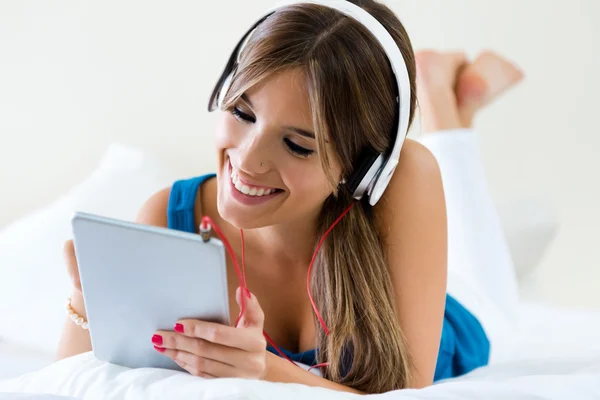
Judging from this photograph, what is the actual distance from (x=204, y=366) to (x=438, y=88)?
1.06 metres

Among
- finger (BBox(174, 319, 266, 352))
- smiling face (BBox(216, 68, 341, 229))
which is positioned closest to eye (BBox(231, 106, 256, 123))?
smiling face (BBox(216, 68, 341, 229))

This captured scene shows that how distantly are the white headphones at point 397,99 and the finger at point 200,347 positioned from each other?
279mm

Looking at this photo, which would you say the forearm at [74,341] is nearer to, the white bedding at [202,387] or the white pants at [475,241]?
the white bedding at [202,387]

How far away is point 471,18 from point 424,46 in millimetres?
143

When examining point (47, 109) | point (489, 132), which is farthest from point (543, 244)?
point (47, 109)

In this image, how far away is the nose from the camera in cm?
92

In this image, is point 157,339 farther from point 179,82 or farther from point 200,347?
point 179,82

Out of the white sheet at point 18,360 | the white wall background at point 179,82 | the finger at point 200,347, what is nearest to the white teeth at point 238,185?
the finger at point 200,347

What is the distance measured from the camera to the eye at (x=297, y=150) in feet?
3.09

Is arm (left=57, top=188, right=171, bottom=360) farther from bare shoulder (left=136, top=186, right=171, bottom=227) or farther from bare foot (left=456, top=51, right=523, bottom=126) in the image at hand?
bare foot (left=456, top=51, right=523, bottom=126)

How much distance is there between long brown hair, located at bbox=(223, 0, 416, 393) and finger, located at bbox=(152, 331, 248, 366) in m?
0.25

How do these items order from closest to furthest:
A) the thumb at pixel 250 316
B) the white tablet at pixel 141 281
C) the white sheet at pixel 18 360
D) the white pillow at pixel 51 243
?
the white tablet at pixel 141 281 → the thumb at pixel 250 316 → the white sheet at pixel 18 360 → the white pillow at pixel 51 243

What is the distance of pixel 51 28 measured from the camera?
195 centimetres

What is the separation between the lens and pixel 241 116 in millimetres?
958
